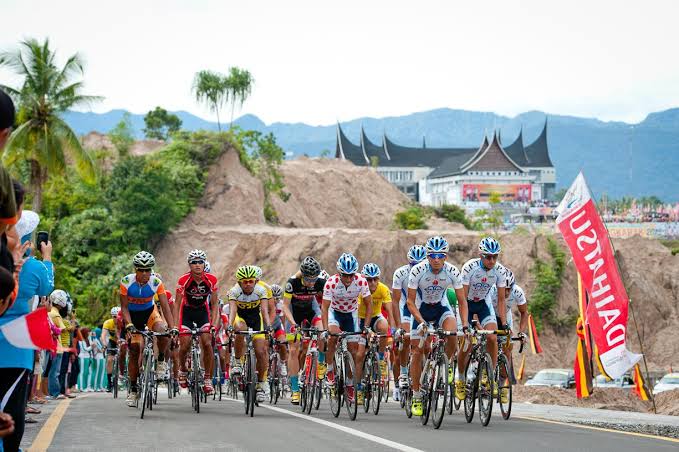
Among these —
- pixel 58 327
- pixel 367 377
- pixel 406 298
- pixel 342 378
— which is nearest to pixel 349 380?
pixel 342 378

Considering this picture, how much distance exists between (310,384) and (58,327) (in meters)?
5.96

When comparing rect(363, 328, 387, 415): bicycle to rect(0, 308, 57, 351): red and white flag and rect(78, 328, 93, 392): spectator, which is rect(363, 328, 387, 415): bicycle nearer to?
rect(0, 308, 57, 351): red and white flag

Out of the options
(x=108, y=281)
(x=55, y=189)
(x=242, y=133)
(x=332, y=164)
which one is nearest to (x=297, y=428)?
(x=108, y=281)

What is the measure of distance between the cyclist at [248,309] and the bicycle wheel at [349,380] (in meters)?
1.36

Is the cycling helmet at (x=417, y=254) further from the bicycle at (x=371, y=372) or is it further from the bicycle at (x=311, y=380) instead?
the bicycle at (x=371, y=372)

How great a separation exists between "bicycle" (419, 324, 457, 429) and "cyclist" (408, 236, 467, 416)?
1.27 feet

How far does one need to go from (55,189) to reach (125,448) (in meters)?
54.8

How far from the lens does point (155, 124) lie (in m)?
105

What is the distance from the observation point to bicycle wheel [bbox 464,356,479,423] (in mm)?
12930

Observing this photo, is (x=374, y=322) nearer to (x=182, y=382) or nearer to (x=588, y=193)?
(x=182, y=382)

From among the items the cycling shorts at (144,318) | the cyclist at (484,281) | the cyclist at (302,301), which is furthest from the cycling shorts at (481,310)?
the cycling shorts at (144,318)

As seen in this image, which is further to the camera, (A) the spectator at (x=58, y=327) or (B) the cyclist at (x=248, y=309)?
(A) the spectator at (x=58, y=327)

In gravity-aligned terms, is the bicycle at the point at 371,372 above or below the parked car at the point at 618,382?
above

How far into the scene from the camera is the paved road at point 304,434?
1032cm
